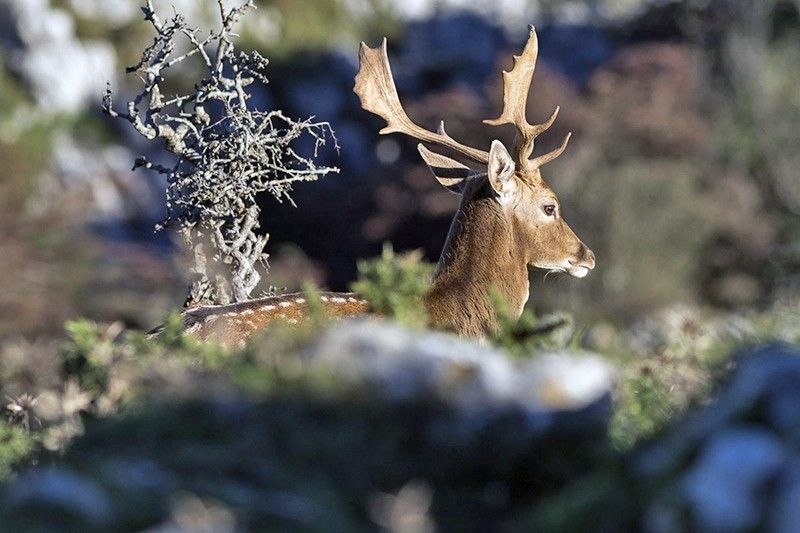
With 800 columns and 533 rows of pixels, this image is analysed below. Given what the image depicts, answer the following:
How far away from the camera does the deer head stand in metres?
7.22

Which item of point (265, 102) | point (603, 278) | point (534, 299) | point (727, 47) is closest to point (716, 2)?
point (727, 47)

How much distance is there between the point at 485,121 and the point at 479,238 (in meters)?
0.80

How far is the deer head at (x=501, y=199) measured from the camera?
284 inches

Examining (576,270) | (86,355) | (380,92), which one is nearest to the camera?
(86,355)

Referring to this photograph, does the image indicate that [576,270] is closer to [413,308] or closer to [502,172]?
[502,172]

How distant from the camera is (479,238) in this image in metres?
7.26

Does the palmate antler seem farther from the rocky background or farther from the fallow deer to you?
the rocky background

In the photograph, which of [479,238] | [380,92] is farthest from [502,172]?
[380,92]

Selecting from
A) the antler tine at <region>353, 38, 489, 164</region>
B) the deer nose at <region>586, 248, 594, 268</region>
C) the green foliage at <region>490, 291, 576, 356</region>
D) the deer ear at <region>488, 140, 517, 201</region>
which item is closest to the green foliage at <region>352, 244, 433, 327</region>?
the green foliage at <region>490, 291, 576, 356</region>

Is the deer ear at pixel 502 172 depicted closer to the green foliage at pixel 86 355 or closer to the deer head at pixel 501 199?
the deer head at pixel 501 199

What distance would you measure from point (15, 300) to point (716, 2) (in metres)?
25.1

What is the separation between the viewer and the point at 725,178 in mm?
33875

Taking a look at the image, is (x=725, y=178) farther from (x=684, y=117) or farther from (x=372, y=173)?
(x=372, y=173)

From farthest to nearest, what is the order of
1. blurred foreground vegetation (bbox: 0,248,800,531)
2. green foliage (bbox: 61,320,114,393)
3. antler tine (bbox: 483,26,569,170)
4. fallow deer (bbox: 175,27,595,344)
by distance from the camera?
antler tine (bbox: 483,26,569,170)
fallow deer (bbox: 175,27,595,344)
green foliage (bbox: 61,320,114,393)
blurred foreground vegetation (bbox: 0,248,800,531)
